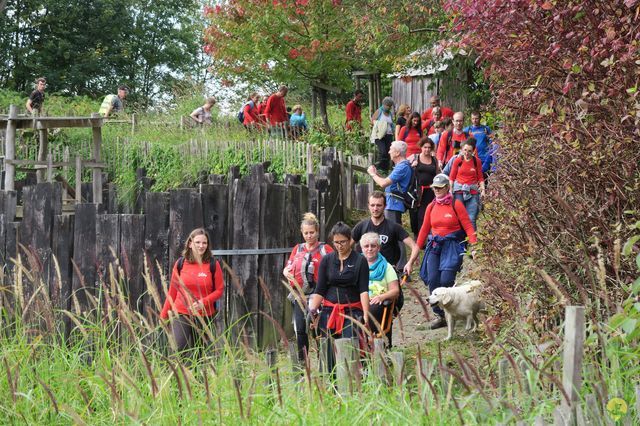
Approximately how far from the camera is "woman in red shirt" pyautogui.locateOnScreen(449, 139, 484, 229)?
13.2 metres

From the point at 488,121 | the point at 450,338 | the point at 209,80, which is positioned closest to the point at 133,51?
the point at 209,80

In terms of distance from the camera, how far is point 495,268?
7.39m

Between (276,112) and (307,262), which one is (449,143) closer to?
(307,262)

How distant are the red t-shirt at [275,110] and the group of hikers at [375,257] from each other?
7.89 m

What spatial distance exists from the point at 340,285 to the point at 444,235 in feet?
9.02

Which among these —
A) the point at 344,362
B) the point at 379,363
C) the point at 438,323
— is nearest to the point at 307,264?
the point at 438,323

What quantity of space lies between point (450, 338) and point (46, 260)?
4375 millimetres

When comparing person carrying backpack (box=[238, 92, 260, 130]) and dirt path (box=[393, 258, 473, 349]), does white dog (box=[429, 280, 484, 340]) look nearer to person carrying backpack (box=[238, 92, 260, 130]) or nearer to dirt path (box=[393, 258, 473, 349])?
dirt path (box=[393, 258, 473, 349])

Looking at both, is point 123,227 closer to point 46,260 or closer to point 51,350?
point 46,260

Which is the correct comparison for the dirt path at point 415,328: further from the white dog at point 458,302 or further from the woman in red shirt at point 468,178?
the woman in red shirt at point 468,178

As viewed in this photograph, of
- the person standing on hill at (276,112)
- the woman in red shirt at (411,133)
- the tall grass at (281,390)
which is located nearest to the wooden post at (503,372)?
the tall grass at (281,390)

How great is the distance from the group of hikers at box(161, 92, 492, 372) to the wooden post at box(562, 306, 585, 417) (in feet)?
2.75

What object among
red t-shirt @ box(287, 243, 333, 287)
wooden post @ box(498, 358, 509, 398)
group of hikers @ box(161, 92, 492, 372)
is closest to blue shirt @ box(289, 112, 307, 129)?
group of hikers @ box(161, 92, 492, 372)

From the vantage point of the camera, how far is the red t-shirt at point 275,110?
23.2 m
